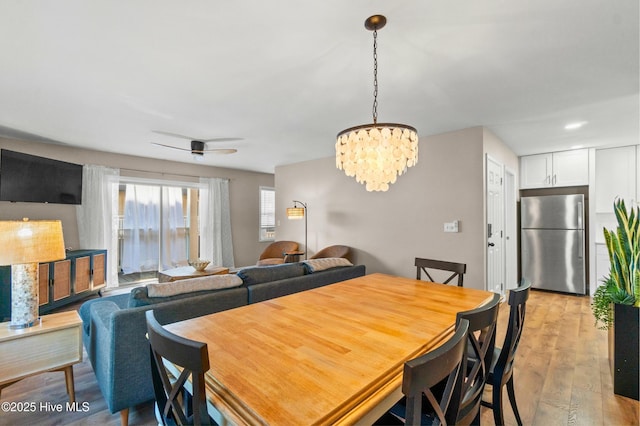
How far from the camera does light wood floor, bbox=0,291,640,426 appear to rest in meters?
1.82

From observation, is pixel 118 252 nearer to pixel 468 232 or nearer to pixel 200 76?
pixel 200 76

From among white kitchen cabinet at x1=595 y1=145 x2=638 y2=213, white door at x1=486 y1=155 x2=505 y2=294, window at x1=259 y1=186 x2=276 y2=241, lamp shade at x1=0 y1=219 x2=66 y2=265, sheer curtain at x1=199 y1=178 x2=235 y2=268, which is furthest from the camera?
window at x1=259 y1=186 x2=276 y2=241

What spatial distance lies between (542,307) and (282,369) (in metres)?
4.48

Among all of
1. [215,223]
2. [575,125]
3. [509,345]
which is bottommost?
[509,345]

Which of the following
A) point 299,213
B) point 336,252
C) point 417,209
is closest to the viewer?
point 417,209

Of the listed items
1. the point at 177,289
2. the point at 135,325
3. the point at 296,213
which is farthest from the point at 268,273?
the point at 296,213

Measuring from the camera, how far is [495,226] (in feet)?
13.2

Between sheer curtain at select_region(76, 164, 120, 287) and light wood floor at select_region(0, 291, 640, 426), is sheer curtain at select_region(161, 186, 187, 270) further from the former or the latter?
light wood floor at select_region(0, 291, 640, 426)

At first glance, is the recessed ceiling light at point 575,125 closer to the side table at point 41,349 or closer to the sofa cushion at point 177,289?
the sofa cushion at point 177,289

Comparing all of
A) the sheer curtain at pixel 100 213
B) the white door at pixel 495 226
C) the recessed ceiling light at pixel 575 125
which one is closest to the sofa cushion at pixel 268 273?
the white door at pixel 495 226

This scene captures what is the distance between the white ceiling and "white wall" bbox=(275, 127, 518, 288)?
37 centimetres

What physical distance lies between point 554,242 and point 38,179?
7.77 metres

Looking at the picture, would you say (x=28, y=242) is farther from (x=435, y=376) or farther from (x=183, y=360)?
(x=435, y=376)

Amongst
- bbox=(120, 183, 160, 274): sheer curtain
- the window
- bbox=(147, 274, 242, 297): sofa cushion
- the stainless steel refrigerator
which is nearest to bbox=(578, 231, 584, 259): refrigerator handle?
the stainless steel refrigerator
